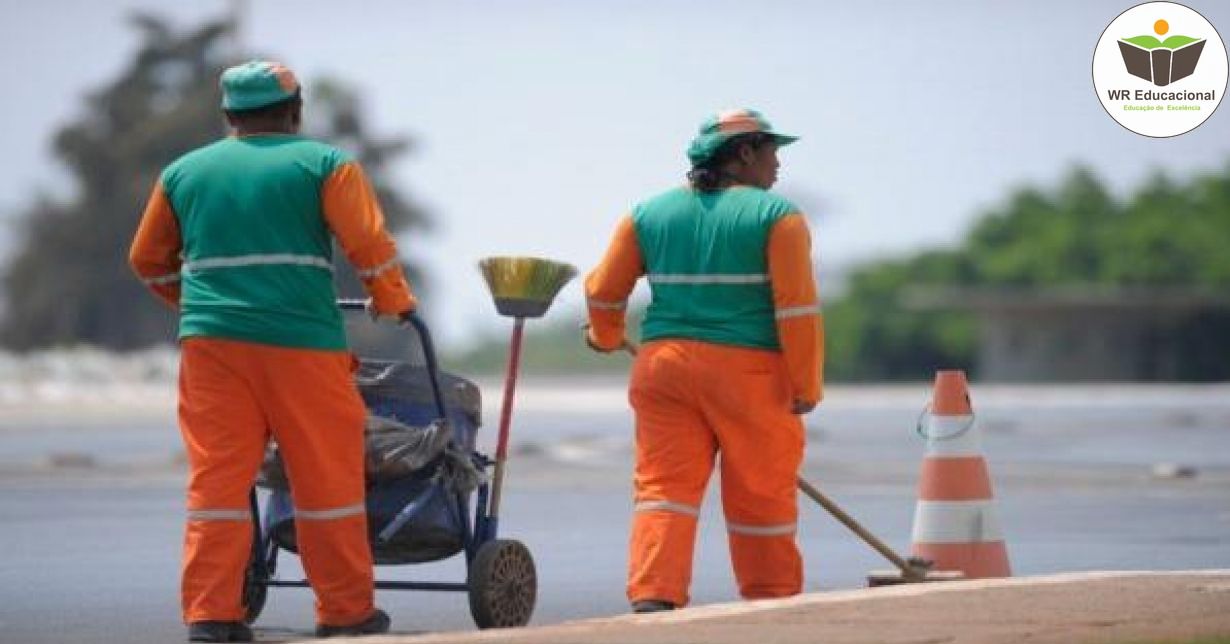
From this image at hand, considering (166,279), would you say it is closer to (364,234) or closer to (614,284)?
(364,234)

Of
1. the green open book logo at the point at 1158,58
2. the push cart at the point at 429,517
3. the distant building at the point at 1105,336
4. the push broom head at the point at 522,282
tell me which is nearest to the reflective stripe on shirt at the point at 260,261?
the push cart at the point at 429,517

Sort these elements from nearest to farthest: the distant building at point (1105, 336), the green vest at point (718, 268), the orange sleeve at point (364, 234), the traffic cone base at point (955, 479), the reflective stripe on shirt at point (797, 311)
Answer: the orange sleeve at point (364, 234)
the reflective stripe on shirt at point (797, 311)
the green vest at point (718, 268)
the traffic cone base at point (955, 479)
the distant building at point (1105, 336)

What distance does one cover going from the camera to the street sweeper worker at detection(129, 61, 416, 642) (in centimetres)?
990

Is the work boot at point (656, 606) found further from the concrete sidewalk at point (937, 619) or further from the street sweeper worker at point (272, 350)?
the street sweeper worker at point (272, 350)

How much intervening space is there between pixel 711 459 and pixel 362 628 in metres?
1.46

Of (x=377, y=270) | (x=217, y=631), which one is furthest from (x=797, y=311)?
(x=217, y=631)

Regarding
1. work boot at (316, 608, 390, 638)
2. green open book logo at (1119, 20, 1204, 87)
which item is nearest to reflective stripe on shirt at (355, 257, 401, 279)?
work boot at (316, 608, 390, 638)

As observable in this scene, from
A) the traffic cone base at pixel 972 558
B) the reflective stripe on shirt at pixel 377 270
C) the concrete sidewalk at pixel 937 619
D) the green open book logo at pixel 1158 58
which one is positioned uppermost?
the green open book logo at pixel 1158 58

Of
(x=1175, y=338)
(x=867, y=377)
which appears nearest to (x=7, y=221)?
(x=867, y=377)

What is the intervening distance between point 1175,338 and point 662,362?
6551 cm

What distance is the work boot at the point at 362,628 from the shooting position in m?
10.0

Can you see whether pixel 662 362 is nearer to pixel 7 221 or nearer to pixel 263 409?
pixel 263 409

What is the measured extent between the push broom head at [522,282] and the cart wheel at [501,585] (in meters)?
0.85

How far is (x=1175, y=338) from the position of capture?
74750mm
